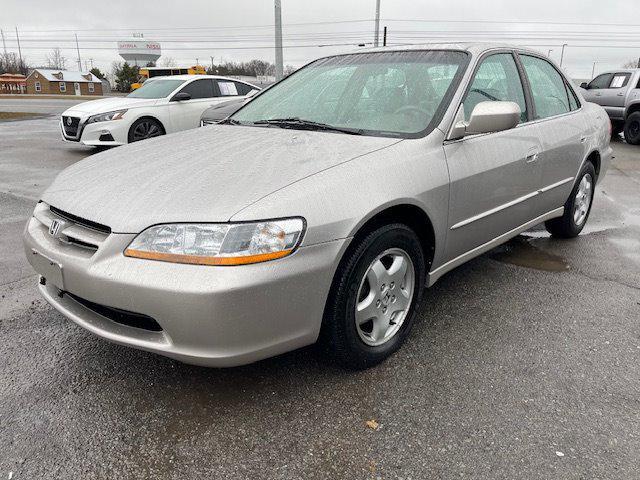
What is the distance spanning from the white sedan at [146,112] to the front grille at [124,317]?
7512 mm

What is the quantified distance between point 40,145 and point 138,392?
10.4 metres

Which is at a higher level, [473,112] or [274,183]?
[473,112]

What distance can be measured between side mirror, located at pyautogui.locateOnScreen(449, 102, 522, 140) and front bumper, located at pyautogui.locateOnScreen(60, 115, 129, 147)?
7646 millimetres

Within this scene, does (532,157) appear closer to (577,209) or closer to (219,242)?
(577,209)

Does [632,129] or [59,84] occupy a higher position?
[632,129]

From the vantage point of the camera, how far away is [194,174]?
2.35 meters

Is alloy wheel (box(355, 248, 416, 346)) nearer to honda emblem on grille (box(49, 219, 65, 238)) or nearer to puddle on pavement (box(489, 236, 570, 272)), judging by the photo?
honda emblem on grille (box(49, 219, 65, 238))

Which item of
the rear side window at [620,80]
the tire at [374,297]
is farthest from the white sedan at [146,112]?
the rear side window at [620,80]

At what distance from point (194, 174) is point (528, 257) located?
299 centimetres

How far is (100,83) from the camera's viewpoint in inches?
2704

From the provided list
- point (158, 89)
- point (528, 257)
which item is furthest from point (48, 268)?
point (158, 89)

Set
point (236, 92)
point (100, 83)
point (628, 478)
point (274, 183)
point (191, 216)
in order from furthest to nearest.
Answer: point (100, 83) < point (236, 92) < point (274, 183) < point (191, 216) < point (628, 478)

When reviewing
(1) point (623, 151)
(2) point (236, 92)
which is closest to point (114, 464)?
(2) point (236, 92)

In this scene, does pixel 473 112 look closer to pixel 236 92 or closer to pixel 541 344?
pixel 541 344
